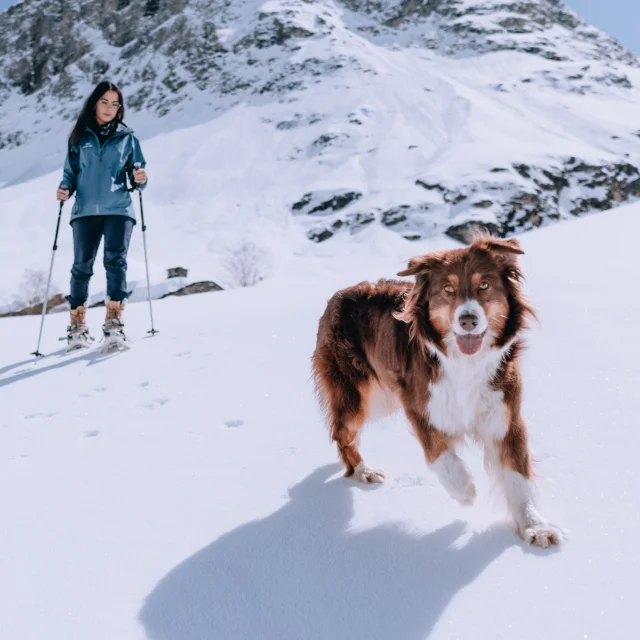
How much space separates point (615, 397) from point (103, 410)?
342cm

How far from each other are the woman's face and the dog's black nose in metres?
4.71

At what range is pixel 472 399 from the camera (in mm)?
2521

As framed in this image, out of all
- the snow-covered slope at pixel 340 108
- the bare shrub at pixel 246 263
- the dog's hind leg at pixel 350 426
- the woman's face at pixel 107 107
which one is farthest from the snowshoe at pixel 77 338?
the snow-covered slope at pixel 340 108

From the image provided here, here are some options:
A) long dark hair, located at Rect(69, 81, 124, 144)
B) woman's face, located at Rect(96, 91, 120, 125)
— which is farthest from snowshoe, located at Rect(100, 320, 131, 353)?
woman's face, located at Rect(96, 91, 120, 125)

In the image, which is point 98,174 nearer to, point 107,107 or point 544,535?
point 107,107

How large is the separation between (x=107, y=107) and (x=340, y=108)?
213 ft

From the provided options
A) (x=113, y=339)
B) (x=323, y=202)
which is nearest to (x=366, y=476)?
(x=113, y=339)

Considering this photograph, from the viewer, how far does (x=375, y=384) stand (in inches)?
124

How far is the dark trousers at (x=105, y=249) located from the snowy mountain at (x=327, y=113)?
35560 millimetres

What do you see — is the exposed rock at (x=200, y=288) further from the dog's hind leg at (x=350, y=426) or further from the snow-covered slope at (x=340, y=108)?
the dog's hind leg at (x=350, y=426)

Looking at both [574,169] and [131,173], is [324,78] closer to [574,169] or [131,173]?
[574,169]

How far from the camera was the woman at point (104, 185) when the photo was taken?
564 centimetres

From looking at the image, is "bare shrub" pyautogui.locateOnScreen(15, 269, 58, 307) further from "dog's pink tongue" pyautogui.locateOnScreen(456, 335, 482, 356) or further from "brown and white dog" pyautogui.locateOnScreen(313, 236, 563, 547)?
"dog's pink tongue" pyautogui.locateOnScreen(456, 335, 482, 356)

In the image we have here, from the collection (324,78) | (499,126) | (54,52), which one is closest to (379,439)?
(499,126)
